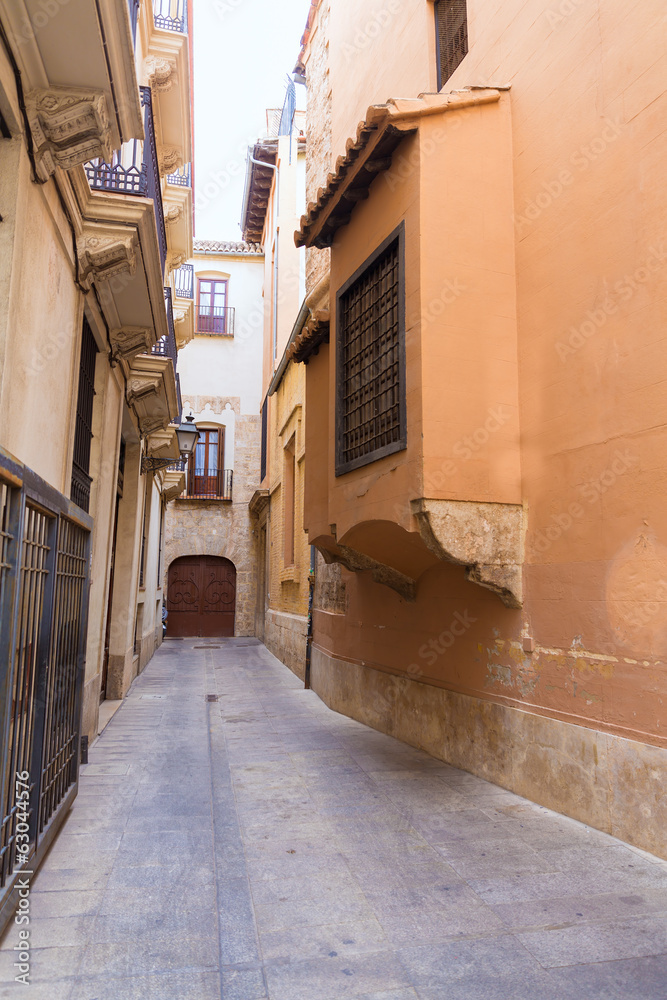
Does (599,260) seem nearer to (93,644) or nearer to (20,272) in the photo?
(20,272)

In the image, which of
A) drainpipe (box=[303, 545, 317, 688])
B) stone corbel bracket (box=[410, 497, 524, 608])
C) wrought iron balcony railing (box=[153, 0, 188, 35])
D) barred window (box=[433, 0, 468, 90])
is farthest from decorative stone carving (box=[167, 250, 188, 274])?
stone corbel bracket (box=[410, 497, 524, 608])

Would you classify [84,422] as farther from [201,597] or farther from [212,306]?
[212,306]

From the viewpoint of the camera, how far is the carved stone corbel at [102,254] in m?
5.75

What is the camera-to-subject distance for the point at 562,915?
338 centimetres

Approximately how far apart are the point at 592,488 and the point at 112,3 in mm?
→ 4202

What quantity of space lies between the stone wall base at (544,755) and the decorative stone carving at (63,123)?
5.07 meters

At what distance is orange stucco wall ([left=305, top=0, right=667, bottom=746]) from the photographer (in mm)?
4453

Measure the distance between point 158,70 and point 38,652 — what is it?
8445 millimetres

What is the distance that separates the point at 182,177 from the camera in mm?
11867

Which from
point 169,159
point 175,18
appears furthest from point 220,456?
point 175,18

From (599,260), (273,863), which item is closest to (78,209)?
(599,260)
